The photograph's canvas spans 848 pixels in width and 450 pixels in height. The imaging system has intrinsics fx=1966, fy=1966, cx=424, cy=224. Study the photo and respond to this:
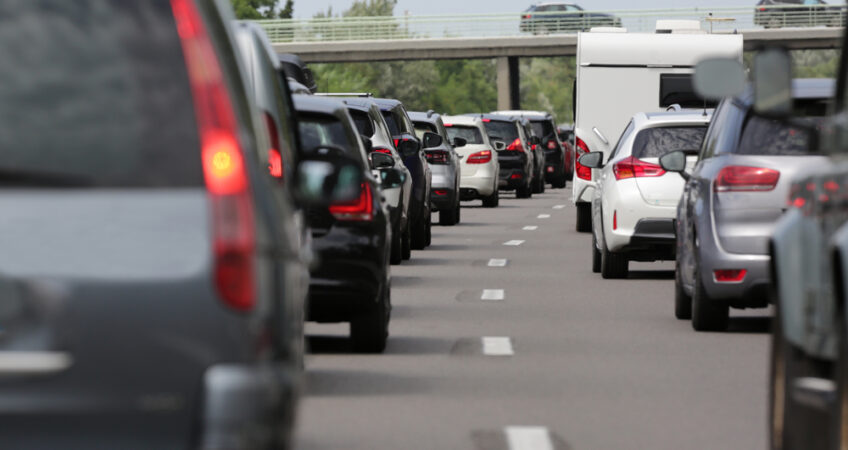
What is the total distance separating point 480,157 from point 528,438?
26070 millimetres

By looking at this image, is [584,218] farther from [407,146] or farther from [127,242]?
[127,242]

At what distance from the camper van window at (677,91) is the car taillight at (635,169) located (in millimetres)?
10648

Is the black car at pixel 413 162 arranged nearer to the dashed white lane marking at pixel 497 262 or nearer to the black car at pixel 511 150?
the dashed white lane marking at pixel 497 262

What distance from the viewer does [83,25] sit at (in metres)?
4.51

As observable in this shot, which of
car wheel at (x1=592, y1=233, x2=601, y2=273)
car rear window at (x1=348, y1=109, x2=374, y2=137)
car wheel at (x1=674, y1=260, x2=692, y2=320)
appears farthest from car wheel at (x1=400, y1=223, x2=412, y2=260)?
car wheel at (x1=674, y1=260, x2=692, y2=320)

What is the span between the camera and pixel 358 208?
1109 centimetres

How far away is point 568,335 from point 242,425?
26.9 feet

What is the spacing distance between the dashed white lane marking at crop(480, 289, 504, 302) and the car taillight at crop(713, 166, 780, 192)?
3.91 m

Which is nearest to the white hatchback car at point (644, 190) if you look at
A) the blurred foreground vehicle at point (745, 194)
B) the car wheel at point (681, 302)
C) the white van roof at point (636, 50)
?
the car wheel at point (681, 302)

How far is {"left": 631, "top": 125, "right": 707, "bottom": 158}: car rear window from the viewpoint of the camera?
675 inches

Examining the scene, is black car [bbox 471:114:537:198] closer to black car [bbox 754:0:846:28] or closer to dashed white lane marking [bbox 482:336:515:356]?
dashed white lane marking [bbox 482:336:515:356]

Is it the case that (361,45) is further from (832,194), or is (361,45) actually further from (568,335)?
(832,194)

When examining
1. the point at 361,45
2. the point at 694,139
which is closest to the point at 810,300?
the point at 694,139

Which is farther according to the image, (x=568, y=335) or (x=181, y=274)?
(x=568, y=335)
